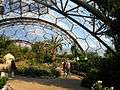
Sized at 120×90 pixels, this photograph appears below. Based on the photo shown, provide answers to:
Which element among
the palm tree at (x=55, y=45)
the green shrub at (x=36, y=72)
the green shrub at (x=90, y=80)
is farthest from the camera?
the palm tree at (x=55, y=45)

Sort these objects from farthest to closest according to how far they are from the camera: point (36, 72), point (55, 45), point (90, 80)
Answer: point (55, 45)
point (36, 72)
point (90, 80)

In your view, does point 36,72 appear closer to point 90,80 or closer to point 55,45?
point 90,80

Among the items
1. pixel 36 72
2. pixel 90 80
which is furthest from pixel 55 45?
pixel 90 80

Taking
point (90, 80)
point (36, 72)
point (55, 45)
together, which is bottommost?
point (90, 80)

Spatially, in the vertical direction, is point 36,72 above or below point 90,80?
above

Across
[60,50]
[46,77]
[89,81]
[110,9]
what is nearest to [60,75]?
[46,77]

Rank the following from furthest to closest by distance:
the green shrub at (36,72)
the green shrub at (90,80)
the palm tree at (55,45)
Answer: the palm tree at (55,45)
the green shrub at (36,72)
the green shrub at (90,80)

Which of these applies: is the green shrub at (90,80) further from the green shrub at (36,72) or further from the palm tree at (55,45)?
the palm tree at (55,45)

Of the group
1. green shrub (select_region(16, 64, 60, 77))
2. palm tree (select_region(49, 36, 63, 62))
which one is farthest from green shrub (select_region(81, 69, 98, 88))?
palm tree (select_region(49, 36, 63, 62))

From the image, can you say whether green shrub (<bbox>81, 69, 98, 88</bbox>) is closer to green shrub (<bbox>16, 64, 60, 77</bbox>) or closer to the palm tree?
green shrub (<bbox>16, 64, 60, 77</bbox>)

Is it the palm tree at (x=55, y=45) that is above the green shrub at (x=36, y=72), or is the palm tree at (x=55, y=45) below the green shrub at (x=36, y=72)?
above

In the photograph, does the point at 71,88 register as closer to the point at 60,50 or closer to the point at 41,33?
the point at 60,50

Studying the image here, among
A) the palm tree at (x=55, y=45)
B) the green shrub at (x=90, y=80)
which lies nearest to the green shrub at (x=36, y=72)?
the green shrub at (x=90, y=80)

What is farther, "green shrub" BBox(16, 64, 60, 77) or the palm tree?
the palm tree
